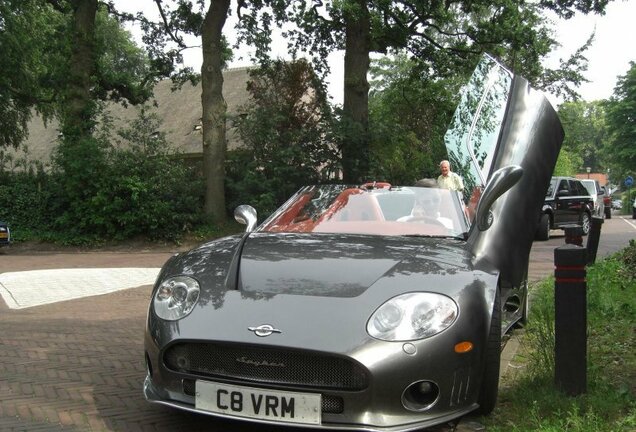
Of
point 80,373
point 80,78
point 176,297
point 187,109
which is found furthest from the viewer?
point 187,109

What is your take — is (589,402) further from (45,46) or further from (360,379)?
(45,46)

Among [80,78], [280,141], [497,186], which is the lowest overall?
[497,186]

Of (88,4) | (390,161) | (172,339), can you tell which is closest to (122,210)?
(88,4)

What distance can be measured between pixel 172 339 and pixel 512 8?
19.7 meters

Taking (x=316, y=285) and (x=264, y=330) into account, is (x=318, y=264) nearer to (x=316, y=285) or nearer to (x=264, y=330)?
(x=316, y=285)

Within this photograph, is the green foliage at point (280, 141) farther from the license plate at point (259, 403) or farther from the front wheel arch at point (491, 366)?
the license plate at point (259, 403)

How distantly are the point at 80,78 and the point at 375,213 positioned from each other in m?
17.5

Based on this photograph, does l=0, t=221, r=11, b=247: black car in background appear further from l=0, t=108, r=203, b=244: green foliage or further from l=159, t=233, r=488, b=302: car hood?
l=159, t=233, r=488, b=302: car hood

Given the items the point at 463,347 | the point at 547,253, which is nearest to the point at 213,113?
the point at 547,253

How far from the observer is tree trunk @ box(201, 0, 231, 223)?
19.5 metres

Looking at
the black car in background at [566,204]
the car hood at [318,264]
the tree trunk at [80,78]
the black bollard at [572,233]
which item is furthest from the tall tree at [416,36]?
the car hood at [318,264]

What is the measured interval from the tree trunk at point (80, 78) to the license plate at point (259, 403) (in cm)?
1773

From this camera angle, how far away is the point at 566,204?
19547 mm

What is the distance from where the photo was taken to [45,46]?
2202 cm
